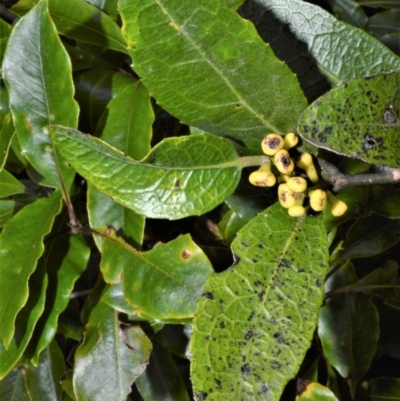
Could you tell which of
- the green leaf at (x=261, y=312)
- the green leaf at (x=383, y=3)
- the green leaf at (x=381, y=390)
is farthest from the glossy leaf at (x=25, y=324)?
the green leaf at (x=383, y=3)

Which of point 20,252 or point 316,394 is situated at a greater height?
point 20,252

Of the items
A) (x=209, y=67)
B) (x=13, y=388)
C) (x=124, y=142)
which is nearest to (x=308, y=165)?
(x=209, y=67)

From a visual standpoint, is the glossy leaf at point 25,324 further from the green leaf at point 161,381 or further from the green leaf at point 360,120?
the green leaf at point 360,120

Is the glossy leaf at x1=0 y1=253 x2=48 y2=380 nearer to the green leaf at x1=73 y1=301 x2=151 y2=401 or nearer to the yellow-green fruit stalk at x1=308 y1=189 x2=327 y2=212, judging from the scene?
the green leaf at x1=73 y1=301 x2=151 y2=401

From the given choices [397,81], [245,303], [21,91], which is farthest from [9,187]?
[397,81]

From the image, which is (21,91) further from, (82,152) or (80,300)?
(80,300)

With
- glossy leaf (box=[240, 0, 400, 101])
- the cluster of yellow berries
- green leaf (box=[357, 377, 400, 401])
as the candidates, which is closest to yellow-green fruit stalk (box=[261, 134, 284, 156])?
the cluster of yellow berries

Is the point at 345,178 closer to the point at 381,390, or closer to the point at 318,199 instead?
the point at 318,199
